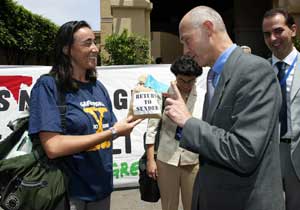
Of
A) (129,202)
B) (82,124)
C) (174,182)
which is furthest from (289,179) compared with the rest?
(129,202)

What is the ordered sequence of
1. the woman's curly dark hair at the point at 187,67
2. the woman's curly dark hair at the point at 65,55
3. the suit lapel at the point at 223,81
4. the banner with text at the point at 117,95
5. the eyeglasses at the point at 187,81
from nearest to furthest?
the suit lapel at the point at 223,81, the woman's curly dark hair at the point at 65,55, the woman's curly dark hair at the point at 187,67, the eyeglasses at the point at 187,81, the banner with text at the point at 117,95

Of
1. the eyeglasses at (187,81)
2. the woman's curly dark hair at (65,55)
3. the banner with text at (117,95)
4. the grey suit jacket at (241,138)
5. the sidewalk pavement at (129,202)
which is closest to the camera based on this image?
the grey suit jacket at (241,138)

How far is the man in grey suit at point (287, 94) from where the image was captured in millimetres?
2900

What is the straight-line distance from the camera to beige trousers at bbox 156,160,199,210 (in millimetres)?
3938

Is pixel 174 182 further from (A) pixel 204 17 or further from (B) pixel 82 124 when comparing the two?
(A) pixel 204 17

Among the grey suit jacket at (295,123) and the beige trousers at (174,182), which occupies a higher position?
the grey suit jacket at (295,123)

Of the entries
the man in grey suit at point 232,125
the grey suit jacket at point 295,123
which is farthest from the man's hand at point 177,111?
the grey suit jacket at point 295,123

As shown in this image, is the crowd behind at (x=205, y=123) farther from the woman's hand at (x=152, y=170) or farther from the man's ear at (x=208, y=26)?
the woman's hand at (x=152, y=170)

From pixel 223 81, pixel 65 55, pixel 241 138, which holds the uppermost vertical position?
pixel 65 55

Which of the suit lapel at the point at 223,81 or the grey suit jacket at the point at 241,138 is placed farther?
the suit lapel at the point at 223,81

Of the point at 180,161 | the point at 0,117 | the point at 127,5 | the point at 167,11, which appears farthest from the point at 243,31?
the point at 180,161

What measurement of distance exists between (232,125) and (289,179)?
4.51 ft

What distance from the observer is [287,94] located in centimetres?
296

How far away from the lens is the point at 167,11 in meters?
22.1
